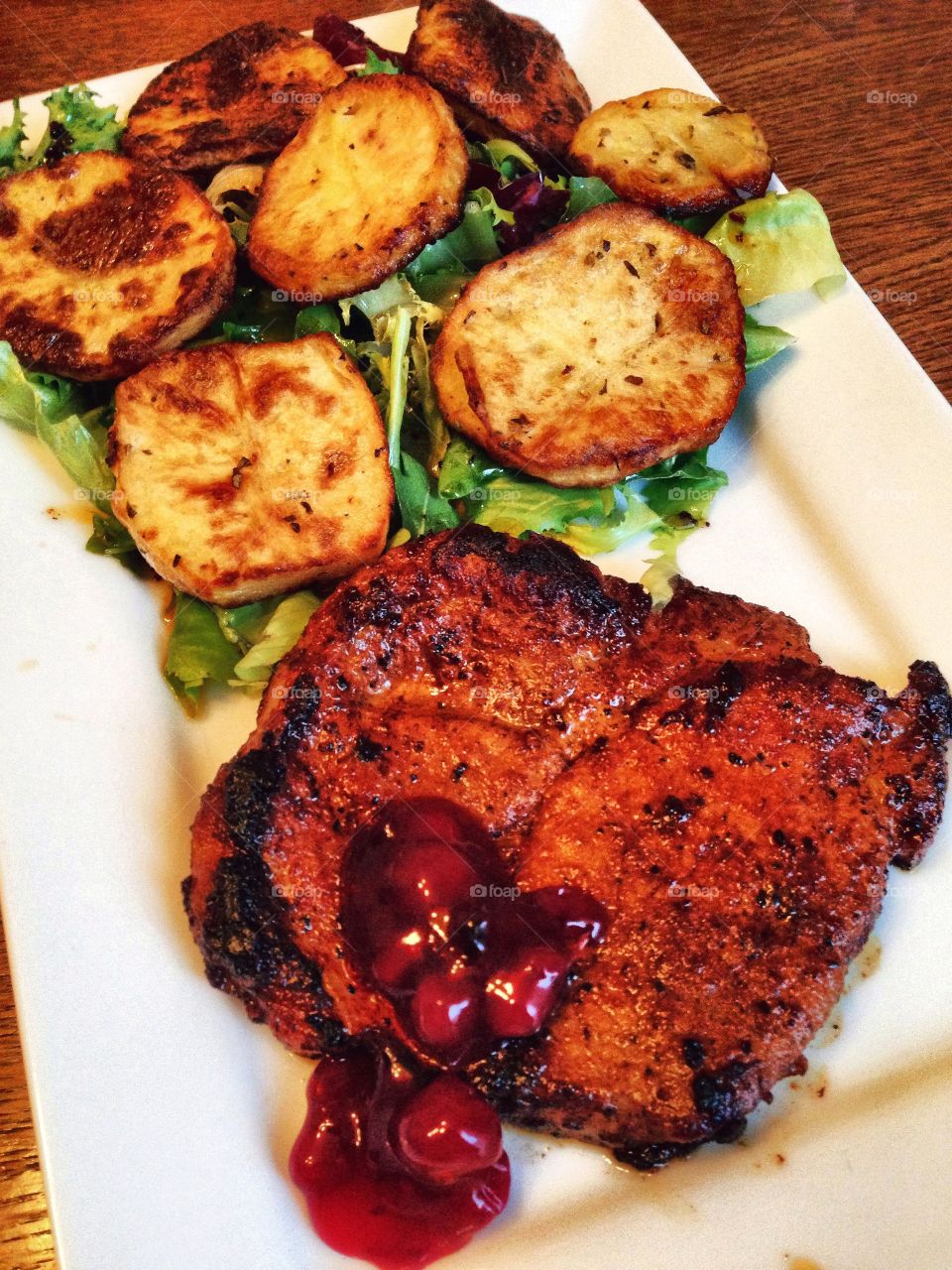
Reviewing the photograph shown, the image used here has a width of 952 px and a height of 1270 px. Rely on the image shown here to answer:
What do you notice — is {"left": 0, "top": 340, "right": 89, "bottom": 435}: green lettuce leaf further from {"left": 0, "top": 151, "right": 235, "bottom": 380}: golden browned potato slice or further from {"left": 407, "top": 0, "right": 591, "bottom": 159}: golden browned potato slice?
{"left": 407, "top": 0, "right": 591, "bottom": 159}: golden browned potato slice

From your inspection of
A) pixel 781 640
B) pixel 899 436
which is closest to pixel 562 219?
pixel 899 436

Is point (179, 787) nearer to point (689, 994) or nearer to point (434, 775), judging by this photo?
point (434, 775)

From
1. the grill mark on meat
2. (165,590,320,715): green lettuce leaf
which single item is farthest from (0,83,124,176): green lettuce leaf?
the grill mark on meat

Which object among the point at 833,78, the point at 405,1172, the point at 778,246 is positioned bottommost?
the point at 405,1172

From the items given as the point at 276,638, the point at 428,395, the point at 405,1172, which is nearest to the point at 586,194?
the point at 428,395

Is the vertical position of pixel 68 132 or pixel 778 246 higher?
pixel 68 132

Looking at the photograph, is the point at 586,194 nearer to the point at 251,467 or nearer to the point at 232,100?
the point at 232,100

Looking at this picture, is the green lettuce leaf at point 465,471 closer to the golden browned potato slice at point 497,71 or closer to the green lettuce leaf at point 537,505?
the green lettuce leaf at point 537,505
